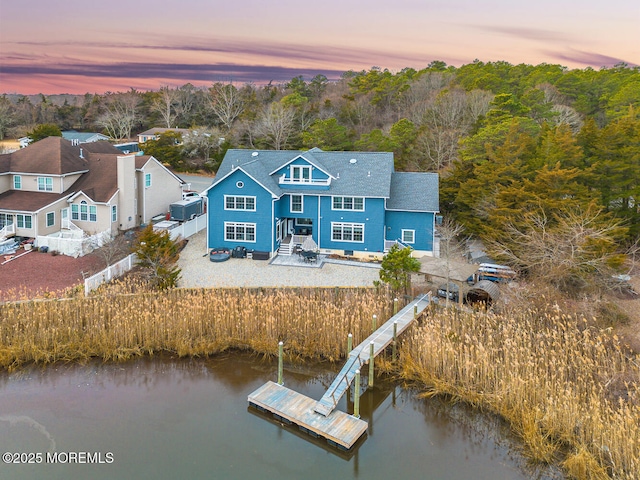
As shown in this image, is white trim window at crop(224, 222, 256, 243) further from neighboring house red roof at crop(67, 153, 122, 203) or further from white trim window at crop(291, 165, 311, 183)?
neighboring house red roof at crop(67, 153, 122, 203)

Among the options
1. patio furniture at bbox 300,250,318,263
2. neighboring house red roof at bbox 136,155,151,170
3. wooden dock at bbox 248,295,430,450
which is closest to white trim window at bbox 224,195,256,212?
patio furniture at bbox 300,250,318,263

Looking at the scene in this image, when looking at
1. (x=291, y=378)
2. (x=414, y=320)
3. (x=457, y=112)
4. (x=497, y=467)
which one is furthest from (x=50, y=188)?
(x=457, y=112)

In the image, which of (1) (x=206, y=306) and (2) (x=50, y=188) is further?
(2) (x=50, y=188)

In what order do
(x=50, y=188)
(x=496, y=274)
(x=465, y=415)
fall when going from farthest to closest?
1. (x=50, y=188)
2. (x=496, y=274)
3. (x=465, y=415)

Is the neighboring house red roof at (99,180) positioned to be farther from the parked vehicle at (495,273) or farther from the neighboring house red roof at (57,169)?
the parked vehicle at (495,273)

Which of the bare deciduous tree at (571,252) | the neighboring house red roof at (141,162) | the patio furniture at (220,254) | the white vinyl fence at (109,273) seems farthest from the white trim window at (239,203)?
the bare deciduous tree at (571,252)

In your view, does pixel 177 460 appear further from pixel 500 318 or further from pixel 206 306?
pixel 500 318
